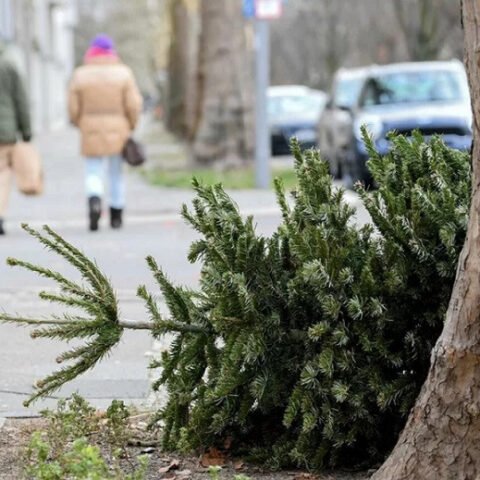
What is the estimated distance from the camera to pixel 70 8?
8456 cm

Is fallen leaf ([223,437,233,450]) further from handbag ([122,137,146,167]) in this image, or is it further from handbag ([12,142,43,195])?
handbag ([122,137,146,167])

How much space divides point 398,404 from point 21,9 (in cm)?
4440

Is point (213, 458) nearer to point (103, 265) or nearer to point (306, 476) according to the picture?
point (306, 476)

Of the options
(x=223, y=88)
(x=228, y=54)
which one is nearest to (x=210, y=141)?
(x=223, y=88)

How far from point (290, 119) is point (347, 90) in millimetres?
7065

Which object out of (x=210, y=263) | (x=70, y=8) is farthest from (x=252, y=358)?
(x=70, y=8)

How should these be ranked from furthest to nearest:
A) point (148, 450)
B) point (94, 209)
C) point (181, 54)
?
point (181, 54) → point (94, 209) → point (148, 450)

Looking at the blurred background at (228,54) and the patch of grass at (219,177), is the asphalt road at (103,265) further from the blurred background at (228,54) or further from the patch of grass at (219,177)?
the blurred background at (228,54)

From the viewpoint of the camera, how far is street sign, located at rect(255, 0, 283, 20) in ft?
59.2

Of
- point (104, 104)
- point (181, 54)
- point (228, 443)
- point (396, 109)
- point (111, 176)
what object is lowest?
point (228, 443)

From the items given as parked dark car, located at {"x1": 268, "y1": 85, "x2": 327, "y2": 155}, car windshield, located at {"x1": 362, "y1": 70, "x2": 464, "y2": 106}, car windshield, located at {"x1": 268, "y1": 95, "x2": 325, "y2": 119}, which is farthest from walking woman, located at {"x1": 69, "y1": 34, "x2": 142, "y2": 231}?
car windshield, located at {"x1": 268, "y1": 95, "x2": 325, "y2": 119}

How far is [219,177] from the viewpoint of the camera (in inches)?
787

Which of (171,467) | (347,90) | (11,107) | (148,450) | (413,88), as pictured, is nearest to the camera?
(171,467)

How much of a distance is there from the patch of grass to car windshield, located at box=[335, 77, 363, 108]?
143 centimetres
